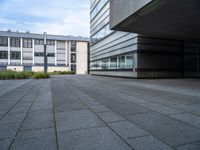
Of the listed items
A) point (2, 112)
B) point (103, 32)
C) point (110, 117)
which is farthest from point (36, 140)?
point (103, 32)

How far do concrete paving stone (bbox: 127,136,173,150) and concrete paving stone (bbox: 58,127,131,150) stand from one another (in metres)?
0.15

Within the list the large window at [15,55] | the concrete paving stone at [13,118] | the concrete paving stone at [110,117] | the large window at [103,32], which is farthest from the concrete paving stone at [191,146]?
the large window at [15,55]

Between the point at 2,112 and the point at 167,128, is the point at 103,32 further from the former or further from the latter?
the point at 167,128

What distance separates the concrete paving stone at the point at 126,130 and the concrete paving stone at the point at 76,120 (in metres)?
0.37

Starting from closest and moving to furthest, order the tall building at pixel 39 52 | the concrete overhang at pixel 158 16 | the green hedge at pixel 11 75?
the concrete overhang at pixel 158 16 → the green hedge at pixel 11 75 → the tall building at pixel 39 52

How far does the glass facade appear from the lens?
20097 mm

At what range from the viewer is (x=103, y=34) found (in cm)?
2964

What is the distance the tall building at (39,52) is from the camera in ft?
166

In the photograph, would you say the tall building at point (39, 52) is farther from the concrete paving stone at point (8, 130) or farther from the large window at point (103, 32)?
the concrete paving stone at point (8, 130)

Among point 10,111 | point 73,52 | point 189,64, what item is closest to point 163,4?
point 10,111

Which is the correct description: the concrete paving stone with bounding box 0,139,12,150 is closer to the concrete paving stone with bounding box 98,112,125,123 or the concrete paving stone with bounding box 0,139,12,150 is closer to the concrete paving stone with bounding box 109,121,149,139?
the concrete paving stone with bounding box 109,121,149,139

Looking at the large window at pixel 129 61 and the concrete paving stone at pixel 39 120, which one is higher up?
the large window at pixel 129 61

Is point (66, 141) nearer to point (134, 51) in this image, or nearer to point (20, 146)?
point (20, 146)

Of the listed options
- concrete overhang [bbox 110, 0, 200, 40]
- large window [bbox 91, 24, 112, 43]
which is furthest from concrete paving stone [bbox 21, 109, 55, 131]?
large window [bbox 91, 24, 112, 43]
